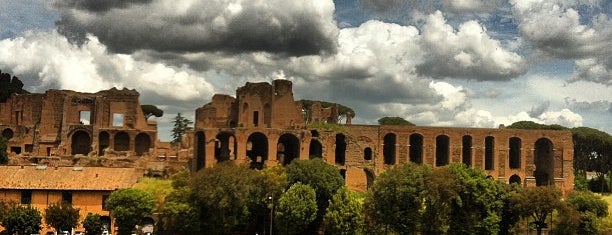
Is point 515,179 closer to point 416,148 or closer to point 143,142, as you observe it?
point 416,148

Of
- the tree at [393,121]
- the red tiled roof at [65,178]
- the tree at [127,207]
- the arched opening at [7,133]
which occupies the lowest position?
the tree at [127,207]

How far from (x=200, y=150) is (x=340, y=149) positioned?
47.5 ft

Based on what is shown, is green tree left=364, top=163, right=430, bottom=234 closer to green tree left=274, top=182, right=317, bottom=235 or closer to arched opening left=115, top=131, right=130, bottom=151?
green tree left=274, top=182, right=317, bottom=235

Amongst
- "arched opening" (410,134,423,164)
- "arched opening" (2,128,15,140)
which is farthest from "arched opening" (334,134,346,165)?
"arched opening" (2,128,15,140)

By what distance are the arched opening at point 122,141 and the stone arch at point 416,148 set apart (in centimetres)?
3005

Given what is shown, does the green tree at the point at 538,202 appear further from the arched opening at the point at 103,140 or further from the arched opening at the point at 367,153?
the arched opening at the point at 103,140

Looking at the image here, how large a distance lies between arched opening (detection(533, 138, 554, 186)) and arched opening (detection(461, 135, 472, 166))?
8.35m

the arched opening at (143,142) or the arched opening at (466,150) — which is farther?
the arched opening at (466,150)

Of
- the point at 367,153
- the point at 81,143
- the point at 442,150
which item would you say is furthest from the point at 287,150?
the point at 81,143

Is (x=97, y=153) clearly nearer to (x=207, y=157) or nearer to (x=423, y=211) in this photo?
(x=207, y=157)

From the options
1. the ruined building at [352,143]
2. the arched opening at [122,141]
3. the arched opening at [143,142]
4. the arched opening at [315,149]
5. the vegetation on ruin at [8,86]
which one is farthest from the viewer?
the vegetation on ruin at [8,86]

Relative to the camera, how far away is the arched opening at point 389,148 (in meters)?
68.2

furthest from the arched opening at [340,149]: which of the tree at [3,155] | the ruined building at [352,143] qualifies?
the tree at [3,155]

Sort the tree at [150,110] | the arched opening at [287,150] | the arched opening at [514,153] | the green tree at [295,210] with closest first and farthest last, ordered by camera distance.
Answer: the green tree at [295,210], the arched opening at [287,150], the arched opening at [514,153], the tree at [150,110]
